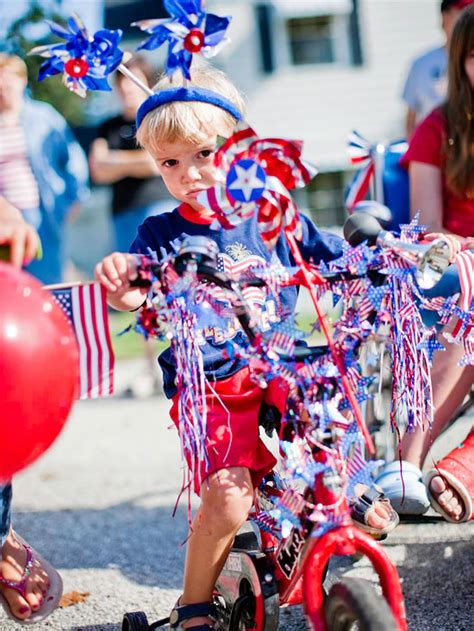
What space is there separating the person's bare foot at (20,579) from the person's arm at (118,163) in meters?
3.88

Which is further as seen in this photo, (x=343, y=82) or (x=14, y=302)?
(x=343, y=82)

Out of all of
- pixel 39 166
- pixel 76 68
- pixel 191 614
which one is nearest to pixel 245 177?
pixel 76 68

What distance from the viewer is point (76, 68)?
2635mm

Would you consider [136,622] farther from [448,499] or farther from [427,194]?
[427,194]

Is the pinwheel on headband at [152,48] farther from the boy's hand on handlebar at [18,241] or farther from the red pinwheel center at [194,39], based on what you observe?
the boy's hand on handlebar at [18,241]

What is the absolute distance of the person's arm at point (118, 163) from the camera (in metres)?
6.26

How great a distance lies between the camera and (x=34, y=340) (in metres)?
1.93

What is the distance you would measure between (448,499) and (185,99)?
4.44 ft

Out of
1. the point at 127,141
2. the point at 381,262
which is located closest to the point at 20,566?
the point at 381,262

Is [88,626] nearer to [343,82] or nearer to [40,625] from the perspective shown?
[40,625]

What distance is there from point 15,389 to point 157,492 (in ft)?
8.19

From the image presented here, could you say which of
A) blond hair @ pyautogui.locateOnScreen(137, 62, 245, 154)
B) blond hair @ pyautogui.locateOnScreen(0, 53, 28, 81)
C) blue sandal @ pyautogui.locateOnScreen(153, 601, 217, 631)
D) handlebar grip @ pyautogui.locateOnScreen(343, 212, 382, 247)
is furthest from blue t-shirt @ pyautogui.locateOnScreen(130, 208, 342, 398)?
blond hair @ pyautogui.locateOnScreen(0, 53, 28, 81)

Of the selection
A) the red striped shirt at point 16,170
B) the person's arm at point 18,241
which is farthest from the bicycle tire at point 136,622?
the red striped shirt at point 16,170

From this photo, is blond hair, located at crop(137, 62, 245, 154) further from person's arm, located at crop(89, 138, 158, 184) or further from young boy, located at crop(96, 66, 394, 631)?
person's arm, located at crop(89, 138, 158, 184)
